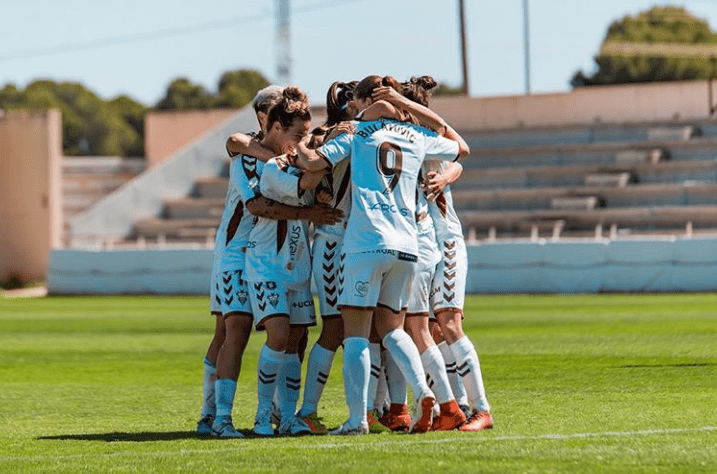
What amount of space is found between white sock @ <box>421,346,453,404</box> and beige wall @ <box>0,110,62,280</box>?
3564 cm

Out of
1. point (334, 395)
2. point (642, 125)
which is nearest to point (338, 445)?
point (334, 395)

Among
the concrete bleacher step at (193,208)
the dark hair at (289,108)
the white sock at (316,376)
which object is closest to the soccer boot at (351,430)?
the white sock at (316,376)

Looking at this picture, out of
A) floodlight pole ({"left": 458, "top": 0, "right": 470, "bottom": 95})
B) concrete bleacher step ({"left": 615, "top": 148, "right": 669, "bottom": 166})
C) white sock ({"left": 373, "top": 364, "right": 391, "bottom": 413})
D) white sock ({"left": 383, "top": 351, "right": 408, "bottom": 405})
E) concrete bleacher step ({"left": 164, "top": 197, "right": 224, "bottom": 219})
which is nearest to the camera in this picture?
white sock ({"left": 383, "top": 351, "right": 408, "bottom": 405})

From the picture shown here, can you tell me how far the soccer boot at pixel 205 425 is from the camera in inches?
333

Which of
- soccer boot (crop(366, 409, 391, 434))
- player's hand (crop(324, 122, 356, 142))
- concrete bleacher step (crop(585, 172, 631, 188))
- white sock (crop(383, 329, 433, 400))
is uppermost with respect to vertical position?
concrete bleacher step (crop(585, 172, 631, 188))

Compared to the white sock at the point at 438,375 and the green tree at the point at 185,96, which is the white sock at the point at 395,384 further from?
→ the green tree at the point at 185,96

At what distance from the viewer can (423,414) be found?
7949 mm

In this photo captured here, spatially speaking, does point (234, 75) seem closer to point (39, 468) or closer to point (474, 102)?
point (474, 102)

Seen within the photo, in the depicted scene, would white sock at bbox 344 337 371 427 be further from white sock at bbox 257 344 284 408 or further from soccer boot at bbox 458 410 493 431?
soccer boot at bbox 458 410 493 431

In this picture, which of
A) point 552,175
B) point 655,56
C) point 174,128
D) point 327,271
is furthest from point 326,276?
point 655,56

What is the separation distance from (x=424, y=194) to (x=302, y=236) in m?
0.77

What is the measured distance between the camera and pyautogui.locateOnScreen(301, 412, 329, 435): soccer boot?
27.1 ft

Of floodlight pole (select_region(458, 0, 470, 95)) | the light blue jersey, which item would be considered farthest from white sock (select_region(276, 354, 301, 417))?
floodlight pole (select_region(458, 0, 470, 95))

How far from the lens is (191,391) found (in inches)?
444
